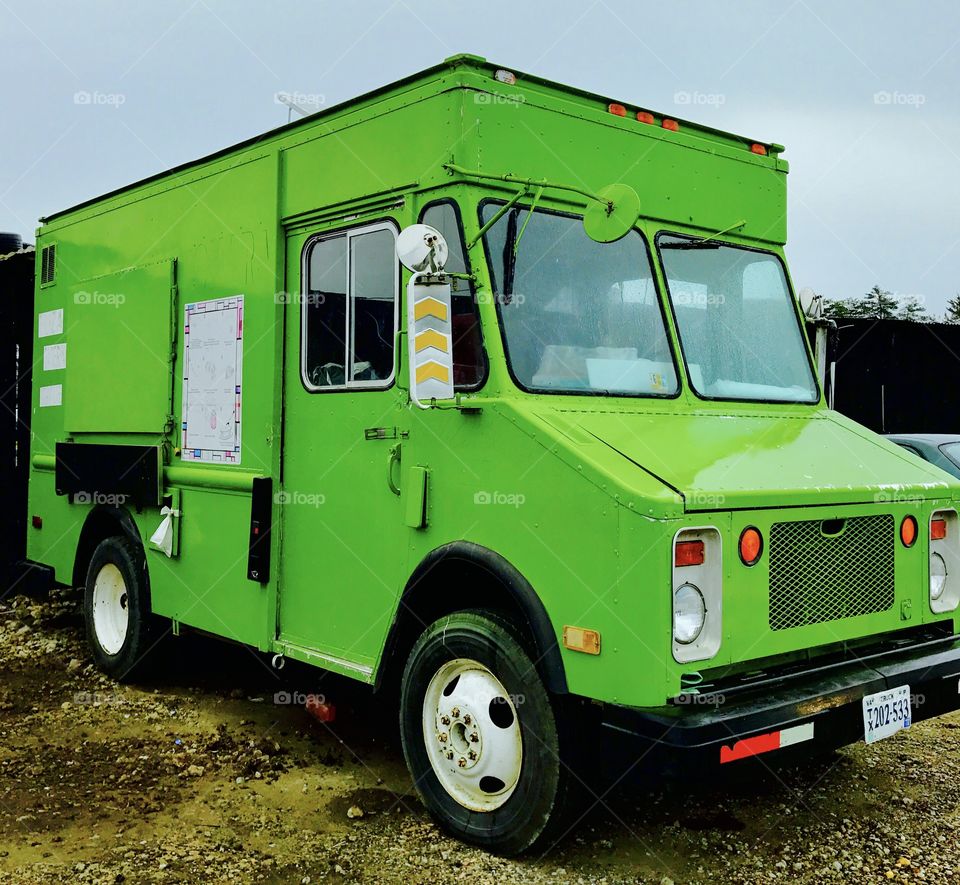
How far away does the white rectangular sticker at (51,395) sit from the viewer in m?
7.26

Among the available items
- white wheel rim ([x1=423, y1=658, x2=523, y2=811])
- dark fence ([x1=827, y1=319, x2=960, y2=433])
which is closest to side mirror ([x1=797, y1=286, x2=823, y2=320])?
white wheel rim ([x1=423, y1=658, x2=523, y2=811])

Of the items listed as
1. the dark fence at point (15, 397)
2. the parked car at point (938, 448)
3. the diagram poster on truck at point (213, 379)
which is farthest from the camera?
the dark fence at point (15, 397)

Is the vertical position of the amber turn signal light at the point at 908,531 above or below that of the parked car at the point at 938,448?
below

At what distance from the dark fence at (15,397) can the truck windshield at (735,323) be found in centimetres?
618

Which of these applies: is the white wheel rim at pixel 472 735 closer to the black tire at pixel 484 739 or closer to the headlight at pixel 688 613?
the black tire at pixel 484 739

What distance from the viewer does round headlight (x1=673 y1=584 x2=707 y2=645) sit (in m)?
3.53

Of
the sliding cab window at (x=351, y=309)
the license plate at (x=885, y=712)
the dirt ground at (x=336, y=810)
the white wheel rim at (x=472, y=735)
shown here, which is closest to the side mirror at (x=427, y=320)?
the sliding cab window at (x=351, y=309)

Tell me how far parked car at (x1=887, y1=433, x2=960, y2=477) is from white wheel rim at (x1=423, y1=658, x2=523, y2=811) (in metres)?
5.70

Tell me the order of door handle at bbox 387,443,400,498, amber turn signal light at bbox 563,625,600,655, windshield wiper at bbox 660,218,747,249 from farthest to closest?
windshield wiper at bbox 660,218,747,249
door handle at bbox 387,443,400,498
amber turn signal light at bbox 563,625,600,655

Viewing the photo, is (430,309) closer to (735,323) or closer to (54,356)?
(735,323)

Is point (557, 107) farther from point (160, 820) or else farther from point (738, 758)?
point (160, 820)

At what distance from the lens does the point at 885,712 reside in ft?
13.2

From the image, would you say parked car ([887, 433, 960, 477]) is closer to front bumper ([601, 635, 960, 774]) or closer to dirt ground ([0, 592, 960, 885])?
dirt ground ([0, 592, 960, 885])

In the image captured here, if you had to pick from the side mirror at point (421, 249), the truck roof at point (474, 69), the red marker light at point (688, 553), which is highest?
the truck roof at point (474, 69)
